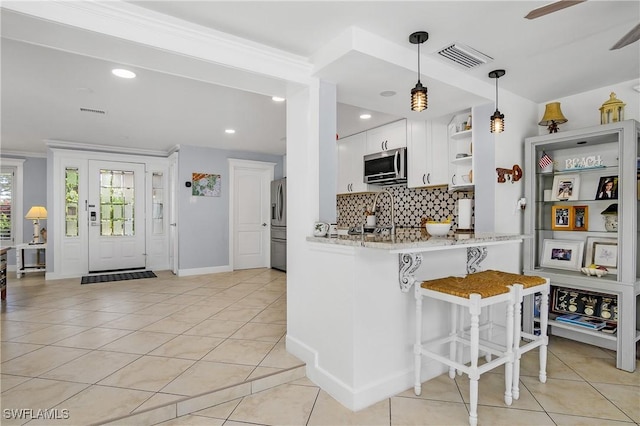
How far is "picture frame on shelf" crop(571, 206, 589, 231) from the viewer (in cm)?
316

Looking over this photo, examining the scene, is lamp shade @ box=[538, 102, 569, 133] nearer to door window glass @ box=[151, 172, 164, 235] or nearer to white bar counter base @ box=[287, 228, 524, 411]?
white bar counter base @ box=[287, 228, 524, 411]

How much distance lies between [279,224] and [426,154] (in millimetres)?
3166

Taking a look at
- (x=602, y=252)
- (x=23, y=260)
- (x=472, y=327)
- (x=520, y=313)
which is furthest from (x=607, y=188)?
(x=23, y=260)

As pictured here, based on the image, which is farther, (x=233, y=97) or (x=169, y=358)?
(x=233, y=97)

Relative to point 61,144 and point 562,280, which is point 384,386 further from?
point 61,144

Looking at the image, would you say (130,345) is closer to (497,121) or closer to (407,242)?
(407,242)

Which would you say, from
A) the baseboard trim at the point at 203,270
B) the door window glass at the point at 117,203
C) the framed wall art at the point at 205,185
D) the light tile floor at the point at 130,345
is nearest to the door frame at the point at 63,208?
the door window glass at the point at 117,203

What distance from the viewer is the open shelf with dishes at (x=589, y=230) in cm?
268

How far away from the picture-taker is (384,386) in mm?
2215

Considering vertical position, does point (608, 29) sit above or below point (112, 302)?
above

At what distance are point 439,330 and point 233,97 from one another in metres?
2.89

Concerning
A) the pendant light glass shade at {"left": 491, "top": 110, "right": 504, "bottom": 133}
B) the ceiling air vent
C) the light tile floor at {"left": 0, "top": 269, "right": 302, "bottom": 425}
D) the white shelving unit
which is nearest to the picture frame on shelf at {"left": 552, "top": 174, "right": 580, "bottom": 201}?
the white shelving unit

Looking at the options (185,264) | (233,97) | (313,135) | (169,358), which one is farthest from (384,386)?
(185,264)

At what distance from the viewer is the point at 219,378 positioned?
7.41ft
